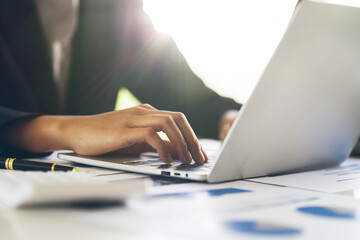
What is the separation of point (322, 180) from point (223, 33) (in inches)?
86.5

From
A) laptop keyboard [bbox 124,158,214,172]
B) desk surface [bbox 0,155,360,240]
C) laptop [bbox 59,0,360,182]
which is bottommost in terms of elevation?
laptop keyboard [bbox 124,158,214,172]

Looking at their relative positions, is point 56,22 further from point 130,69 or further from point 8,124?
point 8,124

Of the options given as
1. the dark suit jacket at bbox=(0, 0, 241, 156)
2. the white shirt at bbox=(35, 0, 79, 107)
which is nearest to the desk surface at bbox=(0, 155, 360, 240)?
the white shirt at bbox=(35, 0, 79, 107)

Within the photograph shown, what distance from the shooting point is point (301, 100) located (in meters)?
0.60

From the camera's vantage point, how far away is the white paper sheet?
588 millimetres

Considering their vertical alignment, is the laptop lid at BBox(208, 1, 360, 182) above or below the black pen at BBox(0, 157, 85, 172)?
above

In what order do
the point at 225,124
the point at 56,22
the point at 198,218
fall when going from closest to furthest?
1. the point at 198,218
2. the point at 225,124
3. the point at 56,22

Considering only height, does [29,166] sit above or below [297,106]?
below

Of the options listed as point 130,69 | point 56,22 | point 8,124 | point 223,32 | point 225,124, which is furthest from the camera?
point 223,32

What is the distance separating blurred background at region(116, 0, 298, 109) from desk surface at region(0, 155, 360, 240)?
2.02 m

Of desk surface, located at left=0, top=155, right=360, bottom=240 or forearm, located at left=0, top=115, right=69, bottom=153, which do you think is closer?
desk surface, located at left=0, top=155, right=360, bottom=240

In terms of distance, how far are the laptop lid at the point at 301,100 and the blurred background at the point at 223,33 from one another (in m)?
1.77

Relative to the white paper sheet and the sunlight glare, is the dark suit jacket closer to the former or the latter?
the sunlight glare

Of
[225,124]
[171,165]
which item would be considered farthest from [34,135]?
[225,124]
